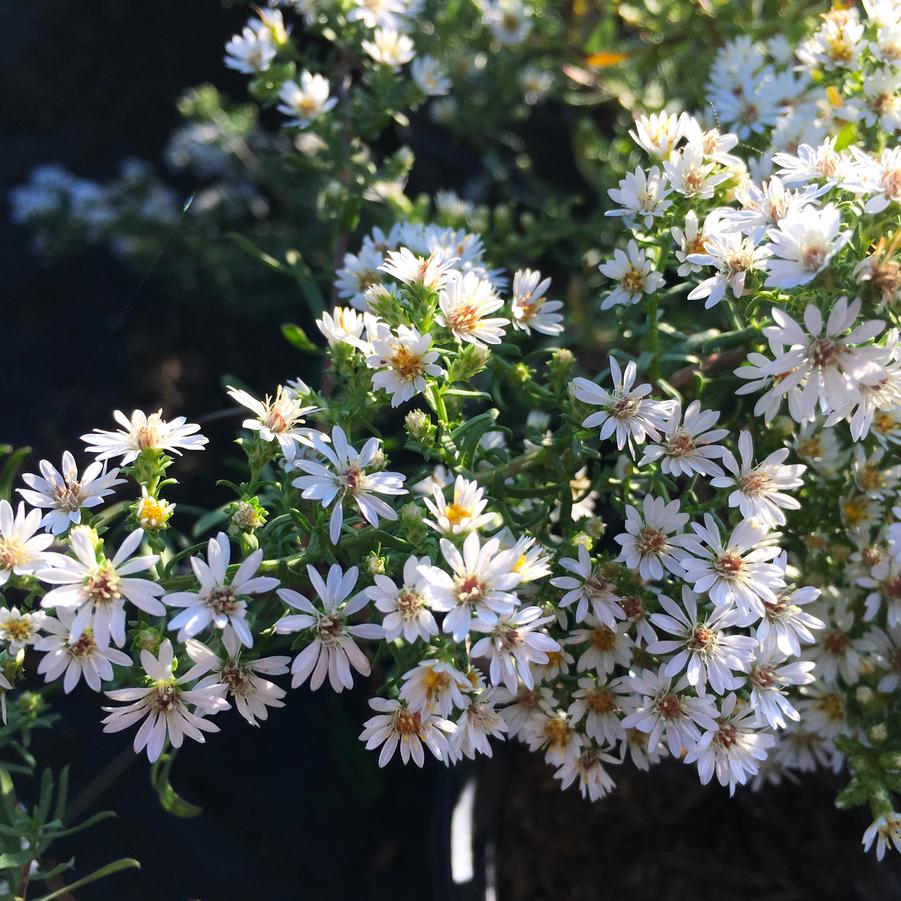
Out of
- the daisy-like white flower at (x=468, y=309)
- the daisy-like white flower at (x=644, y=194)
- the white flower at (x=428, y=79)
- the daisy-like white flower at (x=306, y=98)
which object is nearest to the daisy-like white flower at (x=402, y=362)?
the daisy-like white flower at (x=468, y=309)

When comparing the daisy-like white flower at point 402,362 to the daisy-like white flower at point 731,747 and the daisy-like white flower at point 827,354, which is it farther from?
the daisy-like white flower at point 731,747

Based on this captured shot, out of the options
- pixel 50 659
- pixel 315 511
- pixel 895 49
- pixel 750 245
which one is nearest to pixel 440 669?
pixel 315 511

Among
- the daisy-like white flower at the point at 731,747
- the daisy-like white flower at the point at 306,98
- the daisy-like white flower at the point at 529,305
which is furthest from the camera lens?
the daisy-like white flower at the point at 306,98

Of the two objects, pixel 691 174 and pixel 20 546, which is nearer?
pixel 20 546

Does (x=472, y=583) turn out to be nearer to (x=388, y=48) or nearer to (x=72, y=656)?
(x=72, y=656)

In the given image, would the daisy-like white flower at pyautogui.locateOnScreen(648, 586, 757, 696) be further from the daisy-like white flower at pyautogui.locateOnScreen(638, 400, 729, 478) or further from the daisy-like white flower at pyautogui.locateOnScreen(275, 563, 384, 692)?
the daisy-like white flower at pyautogui.locateOnScreen(275, 563, 384, 692)

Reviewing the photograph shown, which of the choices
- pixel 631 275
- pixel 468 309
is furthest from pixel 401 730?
pixel 631 275

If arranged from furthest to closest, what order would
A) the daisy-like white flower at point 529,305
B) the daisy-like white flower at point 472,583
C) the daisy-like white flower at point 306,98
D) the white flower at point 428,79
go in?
the white flower at point 428,79 < the daisy-like white flower at point 306,98 < the daisy-like white flower at point 529,305 < the daisy-like white flower at point 472,583
